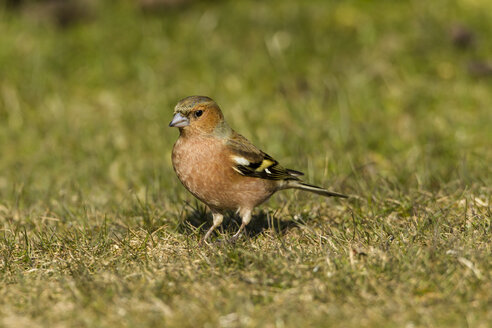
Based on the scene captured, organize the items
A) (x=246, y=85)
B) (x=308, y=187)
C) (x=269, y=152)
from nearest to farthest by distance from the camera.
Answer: (x=308, y=187) < (x=269, y=152) < (x=246, y=85)

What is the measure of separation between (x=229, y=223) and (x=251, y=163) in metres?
0.70

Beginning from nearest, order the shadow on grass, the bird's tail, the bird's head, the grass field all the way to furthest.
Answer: the grass field, the bird's head, the shadow on grass, the bird's tail

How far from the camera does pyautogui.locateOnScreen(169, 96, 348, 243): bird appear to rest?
16.6 ft

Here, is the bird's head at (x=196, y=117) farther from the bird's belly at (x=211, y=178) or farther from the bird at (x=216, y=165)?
the bird's belly at (x=211, y=178)

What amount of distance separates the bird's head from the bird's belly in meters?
0.15

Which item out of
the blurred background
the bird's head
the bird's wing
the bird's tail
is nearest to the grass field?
the blurred background

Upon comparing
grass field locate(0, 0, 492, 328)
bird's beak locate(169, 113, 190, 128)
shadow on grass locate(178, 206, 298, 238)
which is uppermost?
bird's beak locate(169, 113, 190, 128)

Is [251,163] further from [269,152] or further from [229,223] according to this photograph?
[269,152]

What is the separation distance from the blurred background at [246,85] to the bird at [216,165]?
1.36m

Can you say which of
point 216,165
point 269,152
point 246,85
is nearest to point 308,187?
point 216,165

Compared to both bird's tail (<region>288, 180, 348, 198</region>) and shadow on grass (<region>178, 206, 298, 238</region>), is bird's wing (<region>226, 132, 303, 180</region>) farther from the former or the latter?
shadow on grass (<region>178, 206, 298, 238</region>)

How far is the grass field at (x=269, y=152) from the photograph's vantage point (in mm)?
3842

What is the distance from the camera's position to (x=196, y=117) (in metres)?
5.26

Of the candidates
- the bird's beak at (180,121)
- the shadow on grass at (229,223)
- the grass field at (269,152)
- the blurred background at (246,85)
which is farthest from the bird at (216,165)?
the blurred background at (246,85)
